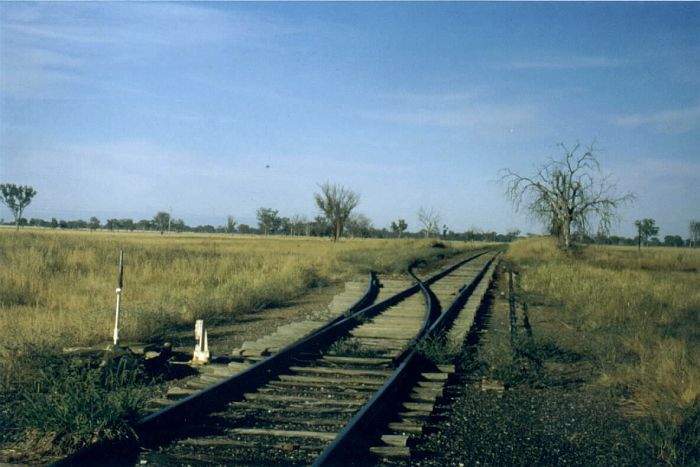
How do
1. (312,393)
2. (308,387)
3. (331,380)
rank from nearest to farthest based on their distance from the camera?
(312,393), (308,387), (331,380)

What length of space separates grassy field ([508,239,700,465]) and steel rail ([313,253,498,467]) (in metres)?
2.02

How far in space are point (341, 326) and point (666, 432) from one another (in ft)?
18.6

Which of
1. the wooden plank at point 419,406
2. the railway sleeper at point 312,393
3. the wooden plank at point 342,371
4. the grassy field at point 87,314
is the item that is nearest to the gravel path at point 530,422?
the wooden plank at point 419,406

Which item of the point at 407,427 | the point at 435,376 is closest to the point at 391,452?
the point at 407,427

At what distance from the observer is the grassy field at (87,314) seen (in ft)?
14.4

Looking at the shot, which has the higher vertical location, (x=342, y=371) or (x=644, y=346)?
(x=644, y=346)

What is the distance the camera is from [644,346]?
8.21m

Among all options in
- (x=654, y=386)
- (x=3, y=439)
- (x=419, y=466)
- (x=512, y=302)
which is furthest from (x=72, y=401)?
(x=512, y=302)

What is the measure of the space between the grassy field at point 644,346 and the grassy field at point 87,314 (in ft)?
13.7

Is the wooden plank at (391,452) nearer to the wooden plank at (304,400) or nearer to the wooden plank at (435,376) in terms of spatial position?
the wooden plank at (304,400)

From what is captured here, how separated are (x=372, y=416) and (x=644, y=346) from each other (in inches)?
199

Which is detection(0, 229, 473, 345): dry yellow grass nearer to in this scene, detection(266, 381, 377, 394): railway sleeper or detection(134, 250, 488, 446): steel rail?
detection(134, 250, 488, 446): steel rail

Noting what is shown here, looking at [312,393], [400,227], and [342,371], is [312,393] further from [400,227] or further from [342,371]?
[400,227]

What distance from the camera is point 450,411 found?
5.50 metres
